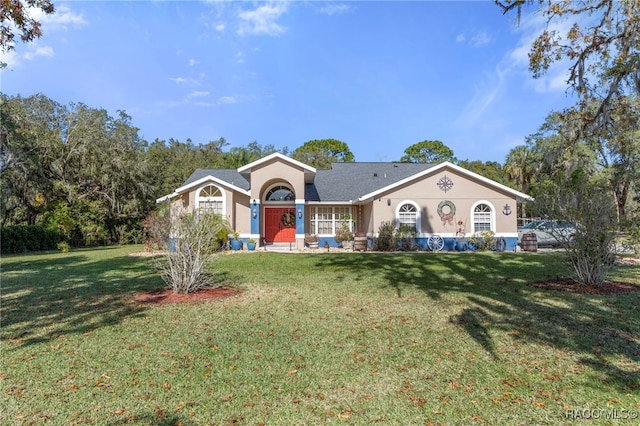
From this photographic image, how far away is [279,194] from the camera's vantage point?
21891 mm

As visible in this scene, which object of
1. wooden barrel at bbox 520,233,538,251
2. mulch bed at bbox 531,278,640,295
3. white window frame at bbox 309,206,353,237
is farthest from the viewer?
white window frame at bbox 309,206,353,237

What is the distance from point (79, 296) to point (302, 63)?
14543 millimetres

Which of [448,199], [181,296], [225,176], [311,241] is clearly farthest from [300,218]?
[181,296]

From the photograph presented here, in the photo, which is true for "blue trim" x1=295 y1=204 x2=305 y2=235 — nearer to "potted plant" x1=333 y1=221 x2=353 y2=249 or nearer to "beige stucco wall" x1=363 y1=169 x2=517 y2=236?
"potted plant" x1=333 y1=221 x2=353 y2=249

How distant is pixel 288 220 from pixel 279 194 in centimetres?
170

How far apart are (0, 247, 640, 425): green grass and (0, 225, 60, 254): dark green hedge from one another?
15860mm

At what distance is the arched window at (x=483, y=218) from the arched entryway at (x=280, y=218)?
10.3m

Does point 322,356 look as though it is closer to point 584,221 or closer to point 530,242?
point 584,221

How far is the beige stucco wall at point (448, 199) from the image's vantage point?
18875mm

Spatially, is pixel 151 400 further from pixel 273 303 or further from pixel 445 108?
pixel 445 108

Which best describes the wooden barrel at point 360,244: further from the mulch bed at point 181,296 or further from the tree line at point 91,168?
the tree line at point 91,168

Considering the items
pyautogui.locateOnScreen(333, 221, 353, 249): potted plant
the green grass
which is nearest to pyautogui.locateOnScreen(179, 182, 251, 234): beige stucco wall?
pyautogui.locateOnScreen(333, 221, 353, 249): potted plant

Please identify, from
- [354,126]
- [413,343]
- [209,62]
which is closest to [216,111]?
[209,62]

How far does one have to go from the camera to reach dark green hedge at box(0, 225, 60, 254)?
2059 centimetres
